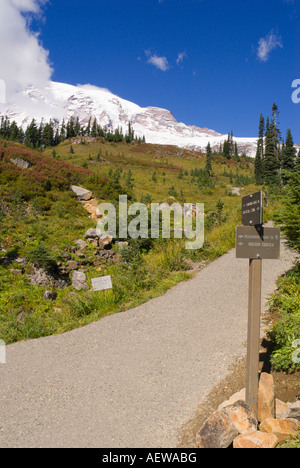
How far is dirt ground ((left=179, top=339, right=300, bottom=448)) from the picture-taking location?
146 inches

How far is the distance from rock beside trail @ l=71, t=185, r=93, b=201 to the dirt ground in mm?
14598

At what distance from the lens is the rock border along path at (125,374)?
383 centimetres

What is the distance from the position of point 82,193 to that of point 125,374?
14332 millimetres

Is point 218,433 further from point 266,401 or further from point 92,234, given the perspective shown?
point 92,234

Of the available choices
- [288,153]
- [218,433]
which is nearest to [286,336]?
[218,433]

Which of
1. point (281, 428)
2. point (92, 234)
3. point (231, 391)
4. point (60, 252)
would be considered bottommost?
point (231, 391)

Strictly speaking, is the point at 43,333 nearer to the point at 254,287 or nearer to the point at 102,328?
the point at 102,328

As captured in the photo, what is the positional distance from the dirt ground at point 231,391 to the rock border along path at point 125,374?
12 centimetres

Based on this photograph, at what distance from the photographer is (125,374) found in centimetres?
523

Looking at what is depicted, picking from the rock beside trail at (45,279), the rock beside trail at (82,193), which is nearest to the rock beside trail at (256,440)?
the rock beside trail at (45,279)

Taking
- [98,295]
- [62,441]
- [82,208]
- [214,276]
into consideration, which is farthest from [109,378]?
[82,208]

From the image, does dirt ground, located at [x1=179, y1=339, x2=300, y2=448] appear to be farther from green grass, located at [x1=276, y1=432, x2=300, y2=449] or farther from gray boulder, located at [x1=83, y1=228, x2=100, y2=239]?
gray boulder, located at [x1=83, y1=228, x2=100, y2=239]

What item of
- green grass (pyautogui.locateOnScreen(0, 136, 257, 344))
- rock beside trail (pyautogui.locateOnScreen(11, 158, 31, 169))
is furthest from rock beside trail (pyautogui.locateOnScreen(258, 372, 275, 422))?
rock beside trail (pyautogui.locateOnScreen(11, 158, 31, 169))
